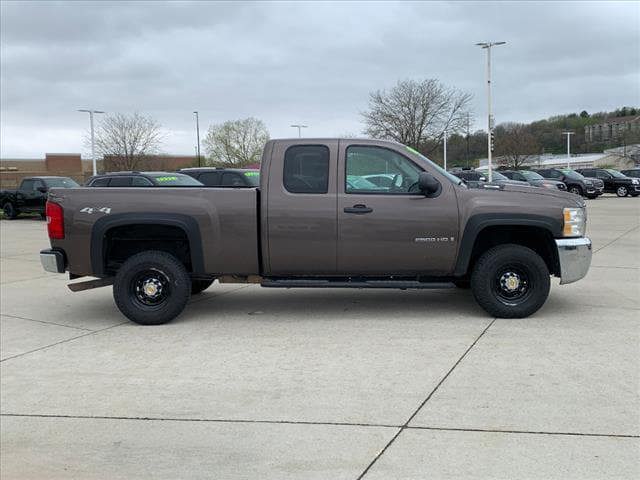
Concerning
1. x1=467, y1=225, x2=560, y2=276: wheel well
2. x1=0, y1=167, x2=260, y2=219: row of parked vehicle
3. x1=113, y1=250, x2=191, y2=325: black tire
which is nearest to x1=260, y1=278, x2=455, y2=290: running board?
x1=467, y1=225, x2=560, y2=276: wheel well

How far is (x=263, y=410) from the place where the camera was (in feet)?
14.0

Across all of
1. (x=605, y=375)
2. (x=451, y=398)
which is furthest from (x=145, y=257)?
(x=605, y=375)

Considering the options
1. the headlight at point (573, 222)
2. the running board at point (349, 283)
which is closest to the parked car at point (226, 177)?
the running board at point (349, 283)

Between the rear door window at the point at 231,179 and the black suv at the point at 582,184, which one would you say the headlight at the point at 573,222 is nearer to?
the rear door window at the point at 231,179

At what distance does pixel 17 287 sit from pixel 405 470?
7.84m

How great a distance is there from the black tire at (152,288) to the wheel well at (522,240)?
10.4 feet

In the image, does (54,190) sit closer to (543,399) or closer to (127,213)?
(127,213)

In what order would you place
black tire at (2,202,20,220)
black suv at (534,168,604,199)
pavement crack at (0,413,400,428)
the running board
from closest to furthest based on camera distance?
1. pavement crack at (0,413,400,428)
2. the running board
3. black tire at (2,202,20,220)
4. black suv at (534,168,604,199)

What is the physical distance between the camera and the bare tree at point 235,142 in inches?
2817

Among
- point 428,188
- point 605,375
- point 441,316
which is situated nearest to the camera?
point 605,375

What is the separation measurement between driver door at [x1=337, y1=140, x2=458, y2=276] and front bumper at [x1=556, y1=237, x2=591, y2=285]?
112cm

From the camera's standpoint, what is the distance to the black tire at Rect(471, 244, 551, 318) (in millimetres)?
6395

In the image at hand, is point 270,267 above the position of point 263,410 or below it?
above

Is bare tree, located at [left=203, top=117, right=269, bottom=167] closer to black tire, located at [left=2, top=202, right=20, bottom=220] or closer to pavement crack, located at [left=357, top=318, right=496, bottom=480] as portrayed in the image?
black tire, located at [left=2, top=202, right=20, bottom=220]
